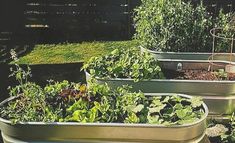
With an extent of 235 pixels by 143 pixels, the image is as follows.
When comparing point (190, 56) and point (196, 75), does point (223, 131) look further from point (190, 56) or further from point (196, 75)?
point (190, 56)

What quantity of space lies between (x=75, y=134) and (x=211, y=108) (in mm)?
1799

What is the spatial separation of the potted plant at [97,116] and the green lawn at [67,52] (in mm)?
3186

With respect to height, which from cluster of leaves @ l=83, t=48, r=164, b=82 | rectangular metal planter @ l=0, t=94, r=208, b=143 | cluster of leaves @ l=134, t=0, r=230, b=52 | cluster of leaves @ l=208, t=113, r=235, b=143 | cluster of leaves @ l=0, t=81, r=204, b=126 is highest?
cluster of leaves @ l=134, t=0, r=230, b=52

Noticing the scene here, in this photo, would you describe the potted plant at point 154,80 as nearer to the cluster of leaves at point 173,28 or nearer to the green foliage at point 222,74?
the green foliage at point 222,74

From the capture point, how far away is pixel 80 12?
921cm

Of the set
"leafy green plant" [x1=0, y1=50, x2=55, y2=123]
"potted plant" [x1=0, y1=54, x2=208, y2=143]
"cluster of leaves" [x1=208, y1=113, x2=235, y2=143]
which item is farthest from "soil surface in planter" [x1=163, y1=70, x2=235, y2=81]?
"leafy green plant" [x1=0, y1=50, x2=55, y2=123]

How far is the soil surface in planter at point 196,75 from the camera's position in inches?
188

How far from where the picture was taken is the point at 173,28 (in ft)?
18.6

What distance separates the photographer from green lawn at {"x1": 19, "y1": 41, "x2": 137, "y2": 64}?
281 inches

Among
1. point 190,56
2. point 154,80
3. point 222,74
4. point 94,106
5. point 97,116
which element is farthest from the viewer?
point 190,56

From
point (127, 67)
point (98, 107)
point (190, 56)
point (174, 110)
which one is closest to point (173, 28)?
point (190, 56)

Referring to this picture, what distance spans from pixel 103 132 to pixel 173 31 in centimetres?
272

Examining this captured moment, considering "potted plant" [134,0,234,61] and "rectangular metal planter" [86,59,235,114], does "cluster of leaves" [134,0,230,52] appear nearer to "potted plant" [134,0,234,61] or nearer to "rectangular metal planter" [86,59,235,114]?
"potted plant" [134,0,234,61]

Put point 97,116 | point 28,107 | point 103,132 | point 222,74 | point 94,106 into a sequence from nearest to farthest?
1. point 103,132
2. point 97,116
3. point 28,107
4. point 94,106
5. point 222,74
